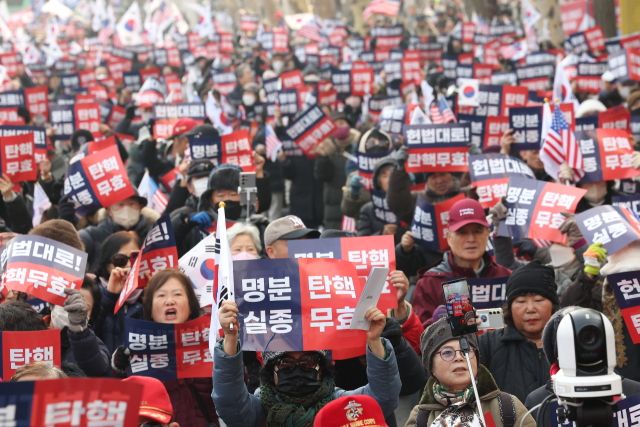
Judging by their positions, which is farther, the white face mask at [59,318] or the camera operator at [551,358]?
the white face mask at [59,318]

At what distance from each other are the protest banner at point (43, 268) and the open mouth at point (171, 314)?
0.79 meters

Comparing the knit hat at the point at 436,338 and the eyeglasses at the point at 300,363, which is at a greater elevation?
the knit hat at the point at 436,338

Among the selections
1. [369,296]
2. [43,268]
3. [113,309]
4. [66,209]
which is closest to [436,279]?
[369,296]

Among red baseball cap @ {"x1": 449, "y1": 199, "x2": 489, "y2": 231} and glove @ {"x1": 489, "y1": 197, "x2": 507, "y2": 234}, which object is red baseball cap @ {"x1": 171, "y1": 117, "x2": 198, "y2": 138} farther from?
red baseball cap @ {"x1": 449, "y1": 199, "x2": 489, "y2": 231}

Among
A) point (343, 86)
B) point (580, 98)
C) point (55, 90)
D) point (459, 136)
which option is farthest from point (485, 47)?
point (459, 136)

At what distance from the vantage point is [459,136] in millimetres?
7848

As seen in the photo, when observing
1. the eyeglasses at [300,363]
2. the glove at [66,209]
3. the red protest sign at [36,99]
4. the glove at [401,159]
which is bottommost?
the eyeglasses at [300,363]

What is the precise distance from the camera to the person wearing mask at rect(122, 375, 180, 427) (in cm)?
341

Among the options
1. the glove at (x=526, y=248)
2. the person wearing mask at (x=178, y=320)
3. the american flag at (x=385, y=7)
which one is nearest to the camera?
the person wearing mask at (x=178, y=320)

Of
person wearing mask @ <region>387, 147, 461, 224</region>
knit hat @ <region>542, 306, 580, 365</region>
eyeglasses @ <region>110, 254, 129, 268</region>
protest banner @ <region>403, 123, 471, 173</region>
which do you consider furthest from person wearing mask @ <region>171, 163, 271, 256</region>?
knit hat @ <region>542, 306, 580, 365</region>

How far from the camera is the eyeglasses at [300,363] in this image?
380 centimetres

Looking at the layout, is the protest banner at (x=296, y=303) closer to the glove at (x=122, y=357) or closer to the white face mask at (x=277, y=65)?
the glove at (x=122, y=357)

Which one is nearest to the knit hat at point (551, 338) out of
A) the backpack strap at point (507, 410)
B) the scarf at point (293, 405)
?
the backpack strap at point (507, 410)

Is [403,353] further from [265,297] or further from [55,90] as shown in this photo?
[55,90]
